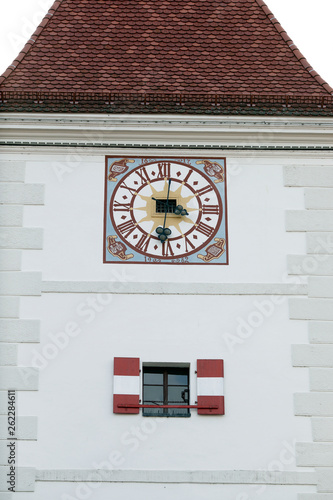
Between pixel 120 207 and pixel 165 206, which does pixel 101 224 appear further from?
pixel 165 206

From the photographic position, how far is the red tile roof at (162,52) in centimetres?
1775

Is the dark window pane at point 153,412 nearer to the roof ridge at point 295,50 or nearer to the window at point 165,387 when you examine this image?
A: the window at point 165,387

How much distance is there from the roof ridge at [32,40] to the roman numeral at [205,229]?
3.37m

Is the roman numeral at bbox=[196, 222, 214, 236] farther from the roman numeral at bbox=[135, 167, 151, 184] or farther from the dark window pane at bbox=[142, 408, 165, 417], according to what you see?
the dark window pane at bbox=[142, 408, 165, 417]

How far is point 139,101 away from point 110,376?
12.1ft

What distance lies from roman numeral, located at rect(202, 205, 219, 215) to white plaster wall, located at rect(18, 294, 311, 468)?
1180 mm

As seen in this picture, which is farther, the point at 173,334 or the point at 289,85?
the point at 289,85

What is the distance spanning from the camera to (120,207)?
659 inches

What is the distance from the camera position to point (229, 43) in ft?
61.1

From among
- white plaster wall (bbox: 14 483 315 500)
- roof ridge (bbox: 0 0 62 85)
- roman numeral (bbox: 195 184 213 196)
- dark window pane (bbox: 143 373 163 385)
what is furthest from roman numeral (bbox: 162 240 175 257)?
roof ridge (bbox: 0 0 62 85)

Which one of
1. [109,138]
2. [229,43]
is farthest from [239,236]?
[229,43]

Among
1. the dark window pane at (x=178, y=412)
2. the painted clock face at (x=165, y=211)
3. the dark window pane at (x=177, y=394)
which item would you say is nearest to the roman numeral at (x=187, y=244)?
the painted clock face at (x=165, y=211)

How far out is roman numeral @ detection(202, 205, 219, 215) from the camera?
16.8m

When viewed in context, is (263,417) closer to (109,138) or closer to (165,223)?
(165,223)
